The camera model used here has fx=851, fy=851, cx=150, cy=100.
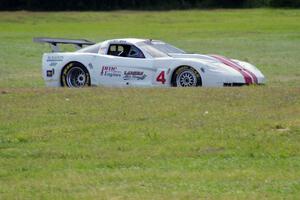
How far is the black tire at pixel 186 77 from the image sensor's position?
17547mm

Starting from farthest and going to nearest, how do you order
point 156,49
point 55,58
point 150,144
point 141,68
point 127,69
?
point 55,58 → point 156,49 → point 127,69 → point 141,68 → point 150,144

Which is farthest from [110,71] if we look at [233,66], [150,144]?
[150,144]

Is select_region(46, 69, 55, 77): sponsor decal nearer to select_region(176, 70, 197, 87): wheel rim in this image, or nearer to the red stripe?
select_region(176, 70, 197, 87): wheel rim

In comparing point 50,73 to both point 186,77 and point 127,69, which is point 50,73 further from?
point 186,77

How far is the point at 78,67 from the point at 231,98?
22.0 feet

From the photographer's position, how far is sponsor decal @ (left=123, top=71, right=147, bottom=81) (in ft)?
59.9

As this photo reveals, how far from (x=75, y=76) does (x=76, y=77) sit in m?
0.07

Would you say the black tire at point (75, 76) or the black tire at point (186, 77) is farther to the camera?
the black tire at point (75, 76)

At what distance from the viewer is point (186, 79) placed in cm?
1766

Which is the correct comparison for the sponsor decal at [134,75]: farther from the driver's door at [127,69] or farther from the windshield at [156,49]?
the windshield at [156,49]

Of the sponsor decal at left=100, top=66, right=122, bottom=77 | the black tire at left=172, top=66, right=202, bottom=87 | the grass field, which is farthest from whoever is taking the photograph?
the sponsor decal at left=100, top=66, right=122, bottom=77

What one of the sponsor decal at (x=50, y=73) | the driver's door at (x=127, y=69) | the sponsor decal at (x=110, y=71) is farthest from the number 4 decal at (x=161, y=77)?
the sponsor decal at (x=50, y=73)

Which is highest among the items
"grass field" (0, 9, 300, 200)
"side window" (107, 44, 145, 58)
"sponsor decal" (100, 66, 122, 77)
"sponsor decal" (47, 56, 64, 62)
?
"side window" (107, 44, 145, 58)

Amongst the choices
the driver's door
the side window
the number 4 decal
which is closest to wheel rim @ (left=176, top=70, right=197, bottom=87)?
the number 4 decal
